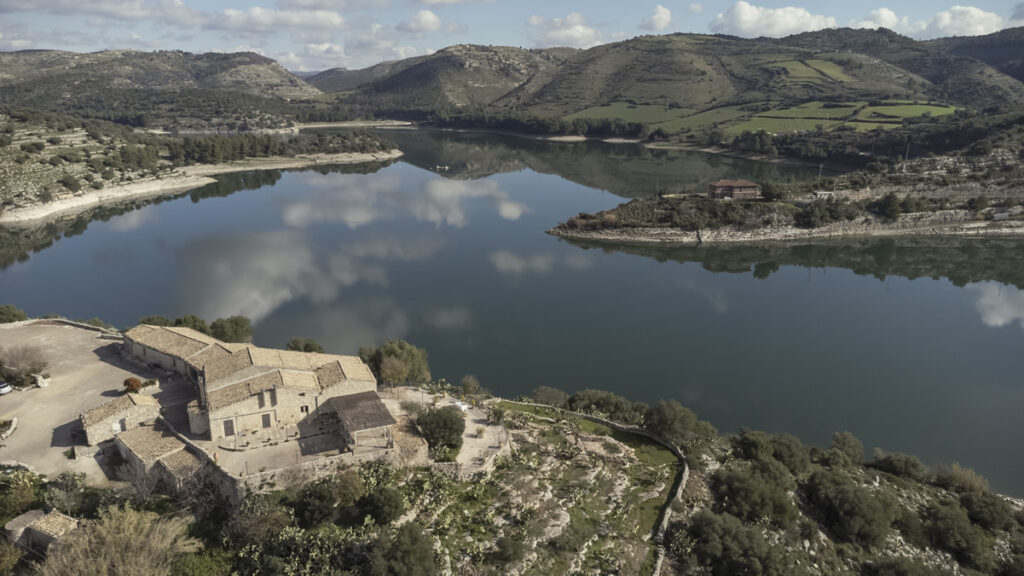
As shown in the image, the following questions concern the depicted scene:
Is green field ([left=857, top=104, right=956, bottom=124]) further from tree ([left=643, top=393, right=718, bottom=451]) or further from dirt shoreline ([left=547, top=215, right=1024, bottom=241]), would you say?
tree ([left=643, top=393, right=718, bottom=451])

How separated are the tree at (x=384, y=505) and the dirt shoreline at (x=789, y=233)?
58146 millimetres

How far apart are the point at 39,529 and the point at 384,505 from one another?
10.6m

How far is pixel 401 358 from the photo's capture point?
30.5 metres

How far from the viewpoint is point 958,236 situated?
248ft

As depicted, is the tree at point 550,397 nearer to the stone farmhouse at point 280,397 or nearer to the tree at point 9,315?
the stone farmhouse at point 280,397

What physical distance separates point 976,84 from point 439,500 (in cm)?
22195

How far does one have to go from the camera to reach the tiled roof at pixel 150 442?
69.6 feet

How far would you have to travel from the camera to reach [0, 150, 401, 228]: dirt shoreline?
7850 centimetres

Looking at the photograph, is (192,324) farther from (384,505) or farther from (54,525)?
(384,505)

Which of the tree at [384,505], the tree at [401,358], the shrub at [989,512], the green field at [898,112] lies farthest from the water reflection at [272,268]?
the green field at [898,112]

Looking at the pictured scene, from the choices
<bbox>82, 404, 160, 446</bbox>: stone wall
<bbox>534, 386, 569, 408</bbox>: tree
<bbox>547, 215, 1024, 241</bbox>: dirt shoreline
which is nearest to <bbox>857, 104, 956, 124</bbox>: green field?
<bbox>547, 215, 1024, 241</bbox>: dirt shoreline

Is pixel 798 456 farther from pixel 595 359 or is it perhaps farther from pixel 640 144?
pixel 640 144

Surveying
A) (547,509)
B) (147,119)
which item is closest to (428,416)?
(547,509)

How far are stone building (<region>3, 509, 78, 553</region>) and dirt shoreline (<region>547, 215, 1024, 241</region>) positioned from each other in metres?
62.5
